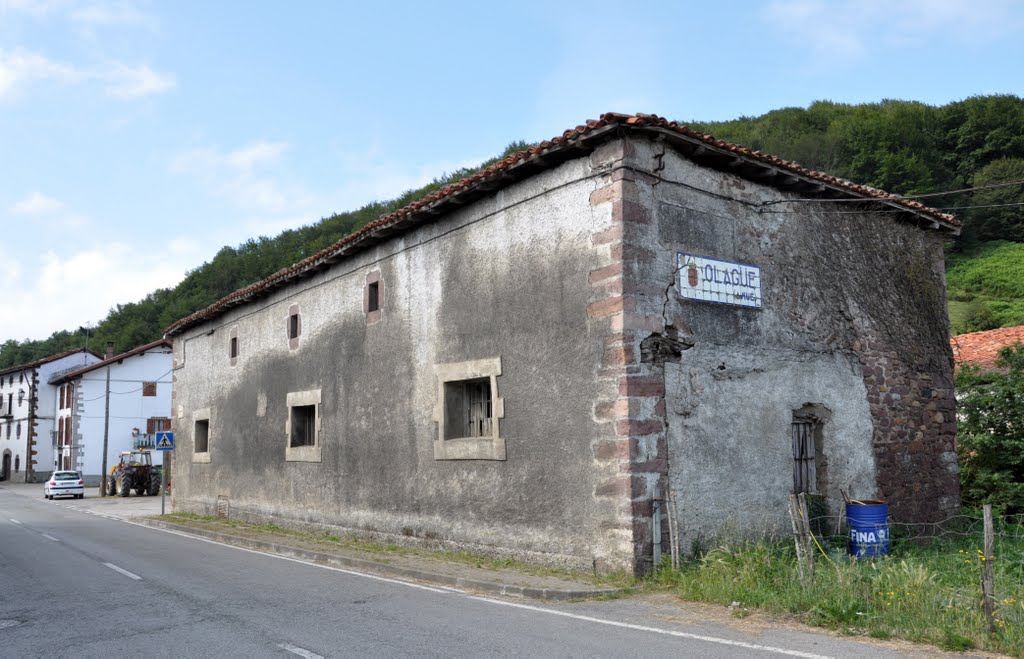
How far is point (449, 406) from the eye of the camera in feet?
38.1

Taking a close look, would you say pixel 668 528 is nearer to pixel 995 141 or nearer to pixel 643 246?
pixel 643 246

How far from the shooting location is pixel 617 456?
882 centimetres

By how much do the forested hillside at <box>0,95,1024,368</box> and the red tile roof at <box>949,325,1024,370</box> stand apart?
510 inches

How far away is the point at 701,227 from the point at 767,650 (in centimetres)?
556

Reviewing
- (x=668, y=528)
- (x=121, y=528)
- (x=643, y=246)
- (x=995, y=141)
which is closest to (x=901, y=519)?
(x=668, y=528)

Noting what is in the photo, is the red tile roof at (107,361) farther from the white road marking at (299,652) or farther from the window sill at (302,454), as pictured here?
the white road marking at (299,652)

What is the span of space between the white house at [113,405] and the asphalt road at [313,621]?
36.1 m

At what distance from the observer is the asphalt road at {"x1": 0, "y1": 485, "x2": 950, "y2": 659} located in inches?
231

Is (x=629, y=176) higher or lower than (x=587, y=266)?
higher

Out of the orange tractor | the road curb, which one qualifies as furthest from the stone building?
the orange tractor

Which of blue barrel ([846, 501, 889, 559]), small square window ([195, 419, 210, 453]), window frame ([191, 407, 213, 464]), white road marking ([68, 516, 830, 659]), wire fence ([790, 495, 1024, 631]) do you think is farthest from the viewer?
small square window ([195, 419, 210, 453])

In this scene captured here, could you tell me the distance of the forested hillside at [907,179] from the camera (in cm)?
4228

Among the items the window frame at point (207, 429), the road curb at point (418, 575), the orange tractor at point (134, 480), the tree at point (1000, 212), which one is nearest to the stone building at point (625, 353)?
the road curb at point (418, 575)

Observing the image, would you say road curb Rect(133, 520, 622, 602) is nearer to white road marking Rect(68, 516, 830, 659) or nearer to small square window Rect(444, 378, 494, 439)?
white road marking Rect(68, 516, 830, 659)
